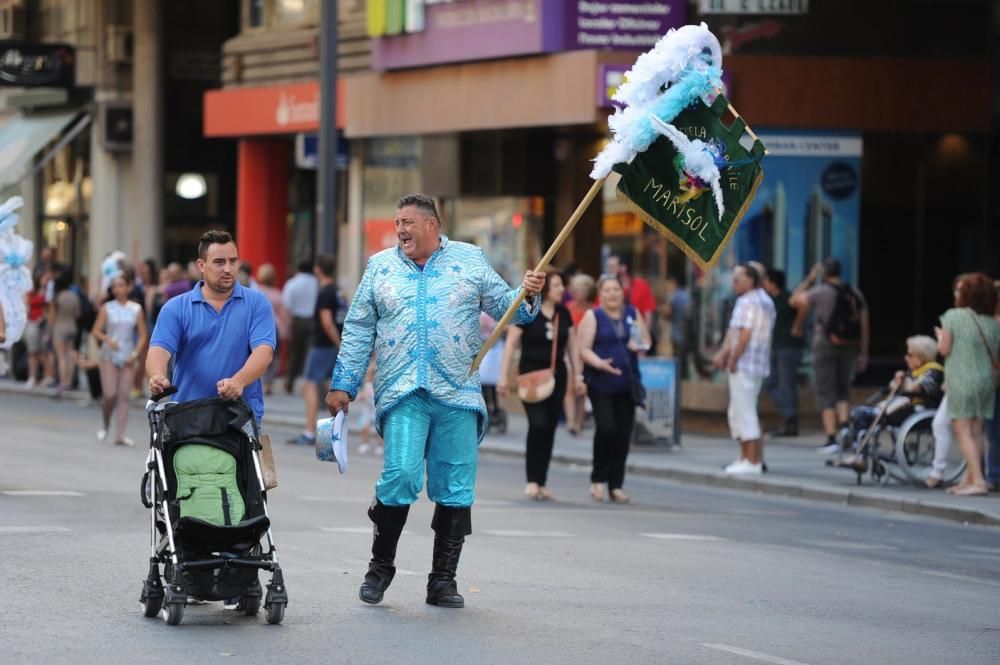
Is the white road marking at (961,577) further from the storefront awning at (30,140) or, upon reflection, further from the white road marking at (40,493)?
the storefront awning at (30,140)

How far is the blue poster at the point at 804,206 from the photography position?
23.1 metres

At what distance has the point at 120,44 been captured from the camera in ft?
118

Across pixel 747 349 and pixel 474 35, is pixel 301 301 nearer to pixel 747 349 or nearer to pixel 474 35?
pixel 474 35

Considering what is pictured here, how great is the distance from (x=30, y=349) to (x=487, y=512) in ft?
54.6

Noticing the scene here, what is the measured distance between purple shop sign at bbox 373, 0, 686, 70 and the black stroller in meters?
15.3

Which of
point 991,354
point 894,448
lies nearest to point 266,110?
point 894,448

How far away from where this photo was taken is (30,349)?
96.9 ft

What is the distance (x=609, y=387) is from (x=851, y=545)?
9.18ft

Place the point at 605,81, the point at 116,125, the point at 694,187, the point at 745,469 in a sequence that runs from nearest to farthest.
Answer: the point at 694,187
the point at 745,469
the point at 605,81
the point at 116,125

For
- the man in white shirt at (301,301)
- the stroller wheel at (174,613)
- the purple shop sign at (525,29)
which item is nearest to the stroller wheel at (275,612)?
the stroller wheel at (174,613)

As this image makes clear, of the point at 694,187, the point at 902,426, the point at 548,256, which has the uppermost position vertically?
the point at 694,187

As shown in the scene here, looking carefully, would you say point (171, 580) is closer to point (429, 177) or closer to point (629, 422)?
point (629, 422)

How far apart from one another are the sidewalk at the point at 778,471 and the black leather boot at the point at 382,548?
7.29 meters

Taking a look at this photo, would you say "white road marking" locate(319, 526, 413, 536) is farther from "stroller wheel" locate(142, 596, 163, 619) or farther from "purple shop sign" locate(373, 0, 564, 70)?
"purple shop sign" locate(373, 0, 564, 70)
